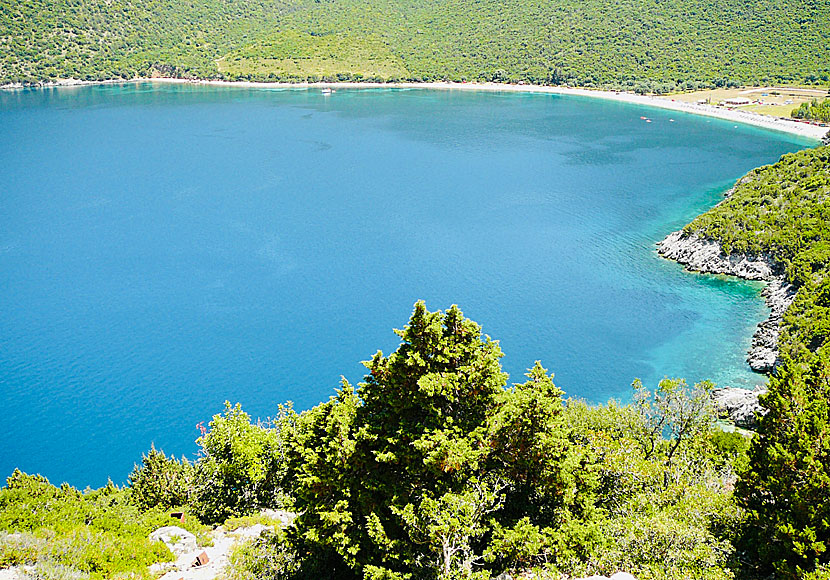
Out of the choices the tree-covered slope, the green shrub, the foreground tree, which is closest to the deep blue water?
the tree-covered slope

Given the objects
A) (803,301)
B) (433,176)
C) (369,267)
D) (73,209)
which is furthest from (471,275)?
(73,209)

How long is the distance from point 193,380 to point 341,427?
35303 millimetres

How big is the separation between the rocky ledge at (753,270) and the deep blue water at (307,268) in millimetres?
1621

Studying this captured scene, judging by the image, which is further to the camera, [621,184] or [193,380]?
[621,184]

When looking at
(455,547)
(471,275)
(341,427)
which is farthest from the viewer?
(471,275)

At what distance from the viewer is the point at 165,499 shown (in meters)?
37.4

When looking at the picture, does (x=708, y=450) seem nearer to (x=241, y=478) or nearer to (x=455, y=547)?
(x=455, y=547)

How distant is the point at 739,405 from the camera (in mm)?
50219

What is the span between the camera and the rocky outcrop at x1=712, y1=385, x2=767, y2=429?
48875 millimetres

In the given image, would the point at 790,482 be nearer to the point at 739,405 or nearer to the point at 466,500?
the point at 466,500

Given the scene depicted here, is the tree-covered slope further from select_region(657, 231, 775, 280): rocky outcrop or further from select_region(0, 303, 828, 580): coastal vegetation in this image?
select_region(0, 303, 828, 580): coastal vegetation

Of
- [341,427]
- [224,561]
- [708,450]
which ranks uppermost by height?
[341,427]

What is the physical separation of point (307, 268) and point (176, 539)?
169ft

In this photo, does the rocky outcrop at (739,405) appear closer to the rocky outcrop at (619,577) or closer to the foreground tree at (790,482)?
the foreground tree at (790,482)
